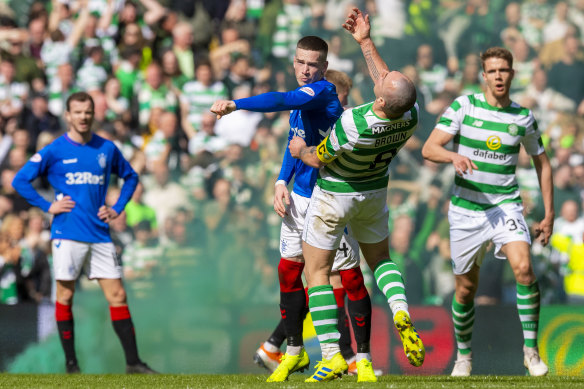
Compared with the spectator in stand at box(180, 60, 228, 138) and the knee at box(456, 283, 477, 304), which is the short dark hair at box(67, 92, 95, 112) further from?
the spectator in stand at box(180, 60, 228, 138)

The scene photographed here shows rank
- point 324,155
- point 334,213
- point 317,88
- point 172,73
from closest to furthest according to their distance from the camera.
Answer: point 324,155 < point 334,213 < point 317,88 < point 172,73

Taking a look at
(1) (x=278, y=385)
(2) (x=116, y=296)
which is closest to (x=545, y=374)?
(1) (x=278, y=385)

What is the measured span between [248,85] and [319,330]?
6.26 metres

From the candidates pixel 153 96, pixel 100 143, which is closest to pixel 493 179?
pixel 100 143

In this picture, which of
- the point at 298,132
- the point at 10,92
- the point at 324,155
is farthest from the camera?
the point at 10,92

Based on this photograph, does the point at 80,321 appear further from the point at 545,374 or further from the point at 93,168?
the point at 545,374

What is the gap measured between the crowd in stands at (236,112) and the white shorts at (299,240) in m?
3.77

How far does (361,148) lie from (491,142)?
5.62 feet

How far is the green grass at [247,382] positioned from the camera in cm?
480

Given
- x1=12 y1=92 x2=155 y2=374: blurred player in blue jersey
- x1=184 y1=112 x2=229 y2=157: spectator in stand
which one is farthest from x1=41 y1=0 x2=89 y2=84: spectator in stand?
x1=12 y1=92 x2=155 y2=374: blurred player in blue jersey

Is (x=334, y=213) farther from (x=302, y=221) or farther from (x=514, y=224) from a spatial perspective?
(x=514, y=224)

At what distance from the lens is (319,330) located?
201 inches

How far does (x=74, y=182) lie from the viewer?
23.3ft

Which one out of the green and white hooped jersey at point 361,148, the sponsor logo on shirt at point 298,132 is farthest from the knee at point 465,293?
the sponsor logo on shirt at point 298,132
